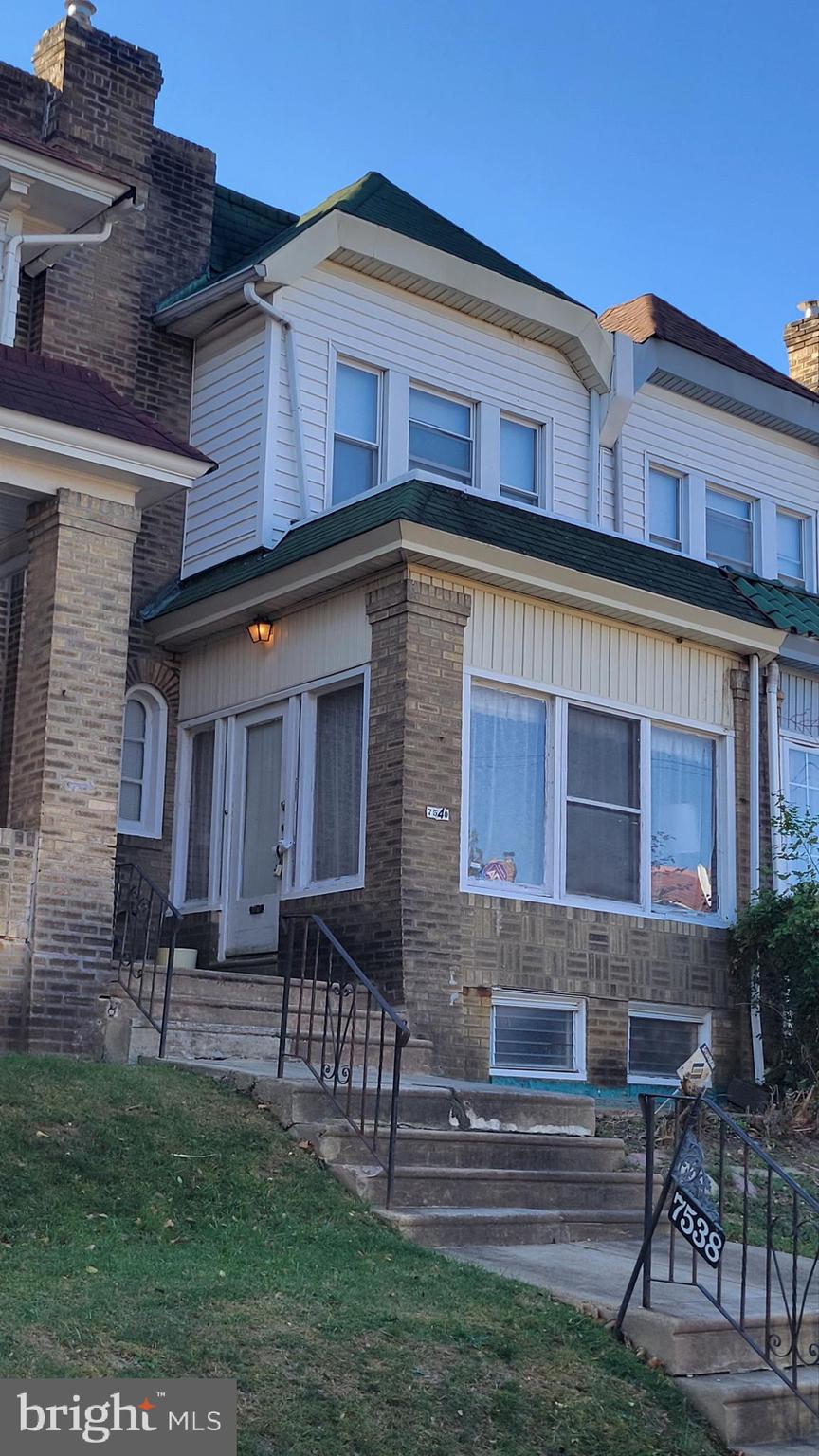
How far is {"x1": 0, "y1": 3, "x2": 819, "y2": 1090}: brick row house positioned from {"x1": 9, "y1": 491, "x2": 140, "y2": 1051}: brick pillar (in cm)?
2

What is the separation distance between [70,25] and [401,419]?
479 cm

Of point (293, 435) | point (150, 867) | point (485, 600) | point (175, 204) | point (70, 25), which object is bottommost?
point (150, 867)

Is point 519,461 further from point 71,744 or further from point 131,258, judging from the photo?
point 71,744

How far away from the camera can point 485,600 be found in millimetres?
13125

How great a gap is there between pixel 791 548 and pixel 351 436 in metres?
6.06

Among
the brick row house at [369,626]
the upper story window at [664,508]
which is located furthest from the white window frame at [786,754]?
the upper story window at [664,508]

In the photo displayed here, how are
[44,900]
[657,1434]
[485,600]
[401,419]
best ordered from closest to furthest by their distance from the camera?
[657,1434], [44,900], [485,600], [401,419]

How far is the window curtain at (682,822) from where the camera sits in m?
14.2

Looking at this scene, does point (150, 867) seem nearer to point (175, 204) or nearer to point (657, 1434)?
point (175, 204)

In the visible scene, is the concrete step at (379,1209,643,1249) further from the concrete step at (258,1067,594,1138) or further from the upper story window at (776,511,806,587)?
the upper story window at (776,511,806,587)

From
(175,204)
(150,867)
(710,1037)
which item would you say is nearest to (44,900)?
(150,867)

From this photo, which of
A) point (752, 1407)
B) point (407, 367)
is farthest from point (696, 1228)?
point (407, 367)

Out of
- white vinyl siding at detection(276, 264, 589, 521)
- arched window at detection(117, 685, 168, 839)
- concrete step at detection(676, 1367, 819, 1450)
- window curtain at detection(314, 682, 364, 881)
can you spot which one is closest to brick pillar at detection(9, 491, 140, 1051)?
window curtain at detection(314, 682, 364, 881)

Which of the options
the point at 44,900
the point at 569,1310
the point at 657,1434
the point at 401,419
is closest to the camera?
the point at 657,1434
